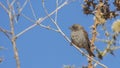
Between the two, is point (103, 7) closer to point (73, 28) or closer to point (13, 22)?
point (73, 28)

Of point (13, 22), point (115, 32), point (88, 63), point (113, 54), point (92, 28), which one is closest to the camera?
point (13, 22)

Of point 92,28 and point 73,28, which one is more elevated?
point 73,28

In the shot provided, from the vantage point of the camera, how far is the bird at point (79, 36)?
7.48 m

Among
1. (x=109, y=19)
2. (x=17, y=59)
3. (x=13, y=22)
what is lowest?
(x=17, y=59)

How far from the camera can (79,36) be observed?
308 inches

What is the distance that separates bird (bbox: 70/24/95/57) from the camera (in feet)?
24.5

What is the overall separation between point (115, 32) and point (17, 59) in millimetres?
4015

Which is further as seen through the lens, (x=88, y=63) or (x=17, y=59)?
(x=88, y=63)

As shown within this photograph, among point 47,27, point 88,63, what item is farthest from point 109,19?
point 47,27

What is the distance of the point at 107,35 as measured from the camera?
621cm

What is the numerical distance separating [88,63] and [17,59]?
2.35 metres

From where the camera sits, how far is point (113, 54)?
6094 mm

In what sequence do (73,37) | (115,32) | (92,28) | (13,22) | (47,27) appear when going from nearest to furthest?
(13,22)
(47,27)
(92,28)
(115,32)
(73,37)

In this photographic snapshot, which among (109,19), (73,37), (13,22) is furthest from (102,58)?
(13,22)
